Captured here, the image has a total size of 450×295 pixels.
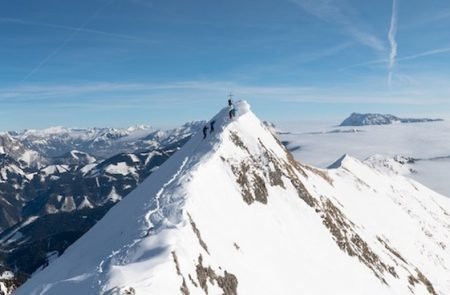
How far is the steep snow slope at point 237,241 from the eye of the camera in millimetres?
38969

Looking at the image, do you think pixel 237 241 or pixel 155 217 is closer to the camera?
pixel 155 217

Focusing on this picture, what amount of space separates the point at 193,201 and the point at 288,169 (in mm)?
38283

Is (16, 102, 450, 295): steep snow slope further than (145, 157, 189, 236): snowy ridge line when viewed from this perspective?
No

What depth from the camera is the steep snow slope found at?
38969 mm

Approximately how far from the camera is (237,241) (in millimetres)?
53812

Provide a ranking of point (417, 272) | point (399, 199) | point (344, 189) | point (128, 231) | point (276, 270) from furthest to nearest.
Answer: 1. point (399, 199)
2. point (344, 189)
3. point (417, 272)
4. point (276, 270)
5. point (128, 231)

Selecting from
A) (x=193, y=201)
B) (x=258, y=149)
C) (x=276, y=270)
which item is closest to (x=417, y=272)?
(x=258, y=149)

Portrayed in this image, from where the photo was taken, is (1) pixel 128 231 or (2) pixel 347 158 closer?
(1) pixel 128 231

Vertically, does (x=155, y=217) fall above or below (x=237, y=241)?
above

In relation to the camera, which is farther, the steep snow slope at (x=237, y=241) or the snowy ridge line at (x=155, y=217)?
the snowy ridge line at (x=155, y=217)

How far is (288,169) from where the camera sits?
284 feet

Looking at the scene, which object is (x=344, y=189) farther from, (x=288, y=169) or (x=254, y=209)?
(x=254, y=209)

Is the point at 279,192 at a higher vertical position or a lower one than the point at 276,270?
higher

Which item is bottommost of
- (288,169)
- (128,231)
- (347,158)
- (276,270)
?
(276,270)
